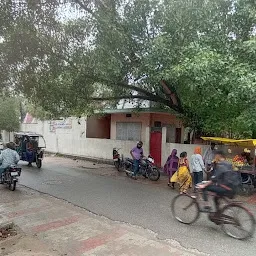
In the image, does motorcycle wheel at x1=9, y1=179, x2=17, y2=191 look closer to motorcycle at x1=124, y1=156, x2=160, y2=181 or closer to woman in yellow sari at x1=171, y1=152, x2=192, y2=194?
motorcycle at x1=124, y1=156, x2=160, y2=181

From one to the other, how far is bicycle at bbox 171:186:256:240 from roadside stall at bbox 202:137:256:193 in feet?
13.0

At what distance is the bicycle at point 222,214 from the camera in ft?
19.5

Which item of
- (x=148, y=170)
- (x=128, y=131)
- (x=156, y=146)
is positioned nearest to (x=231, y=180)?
(x=148, y=170)

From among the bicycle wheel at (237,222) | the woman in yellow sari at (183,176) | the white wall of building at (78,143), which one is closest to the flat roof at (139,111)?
the white wall of building at (78,143)

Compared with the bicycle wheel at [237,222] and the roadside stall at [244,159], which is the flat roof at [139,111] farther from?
the bicycle wheel at [237,222]

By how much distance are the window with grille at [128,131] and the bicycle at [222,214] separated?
12.5 meters

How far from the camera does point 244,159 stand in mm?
10953

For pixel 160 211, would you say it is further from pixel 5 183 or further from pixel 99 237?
pixel 5 183

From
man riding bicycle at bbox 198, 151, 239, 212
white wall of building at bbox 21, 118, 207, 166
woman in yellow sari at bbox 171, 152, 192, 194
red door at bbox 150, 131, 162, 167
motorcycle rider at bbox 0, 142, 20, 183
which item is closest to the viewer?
man riding bicycle at bbox 198, 151, 239, 212

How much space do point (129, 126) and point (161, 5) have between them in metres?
10.6

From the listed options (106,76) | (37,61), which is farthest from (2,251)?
(37,61)

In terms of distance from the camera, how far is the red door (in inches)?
635

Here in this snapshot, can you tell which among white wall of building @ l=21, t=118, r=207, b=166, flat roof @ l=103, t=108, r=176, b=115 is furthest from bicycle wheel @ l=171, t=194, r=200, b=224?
flat roof @ l=103, t=108, r=176, b=115

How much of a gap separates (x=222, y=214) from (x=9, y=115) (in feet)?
79.1
